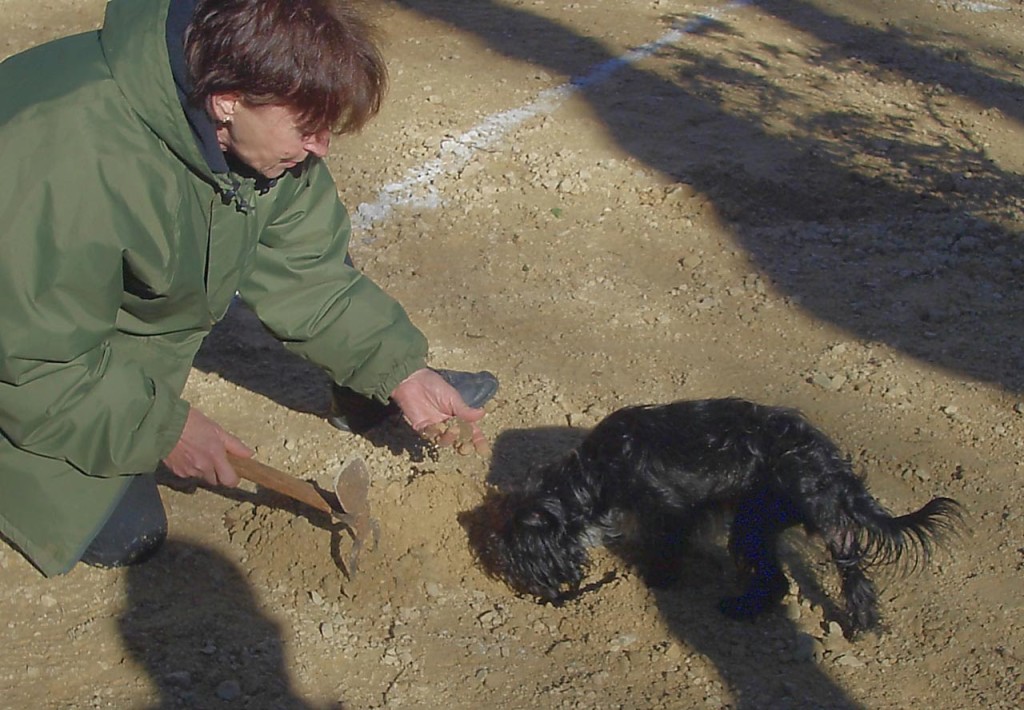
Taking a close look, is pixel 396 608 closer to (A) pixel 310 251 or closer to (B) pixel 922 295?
(A) pixel 310 251

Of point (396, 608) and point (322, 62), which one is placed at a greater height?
point (322, 62)

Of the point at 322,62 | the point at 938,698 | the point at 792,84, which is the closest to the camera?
the point at 322,62

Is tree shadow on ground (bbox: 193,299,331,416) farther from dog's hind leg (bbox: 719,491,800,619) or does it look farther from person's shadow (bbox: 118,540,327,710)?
dog's hind leg (bbox: 719,491,800,619)

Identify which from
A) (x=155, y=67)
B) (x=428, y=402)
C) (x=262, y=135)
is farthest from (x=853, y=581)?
(x=155, y=67)

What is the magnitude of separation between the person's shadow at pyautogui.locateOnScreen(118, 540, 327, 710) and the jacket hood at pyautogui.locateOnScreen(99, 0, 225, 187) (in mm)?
1518

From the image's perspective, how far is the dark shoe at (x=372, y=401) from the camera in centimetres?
459

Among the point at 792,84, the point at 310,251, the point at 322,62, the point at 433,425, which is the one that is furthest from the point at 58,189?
the point at 792,84

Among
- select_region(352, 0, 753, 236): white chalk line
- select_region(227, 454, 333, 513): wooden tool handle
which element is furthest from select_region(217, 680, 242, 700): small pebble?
select_region(352, 0, 753, 236): white chalk line

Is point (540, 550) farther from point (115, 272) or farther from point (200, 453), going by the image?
point (115, 272)

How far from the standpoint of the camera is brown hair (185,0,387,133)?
2.89 meters

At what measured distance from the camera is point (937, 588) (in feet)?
13.0

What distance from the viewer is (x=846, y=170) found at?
6.61 meters

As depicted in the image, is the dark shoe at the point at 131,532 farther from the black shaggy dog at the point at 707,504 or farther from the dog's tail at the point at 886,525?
the dog's tail at the point at 886,525

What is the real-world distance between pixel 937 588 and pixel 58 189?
300 centimetres
